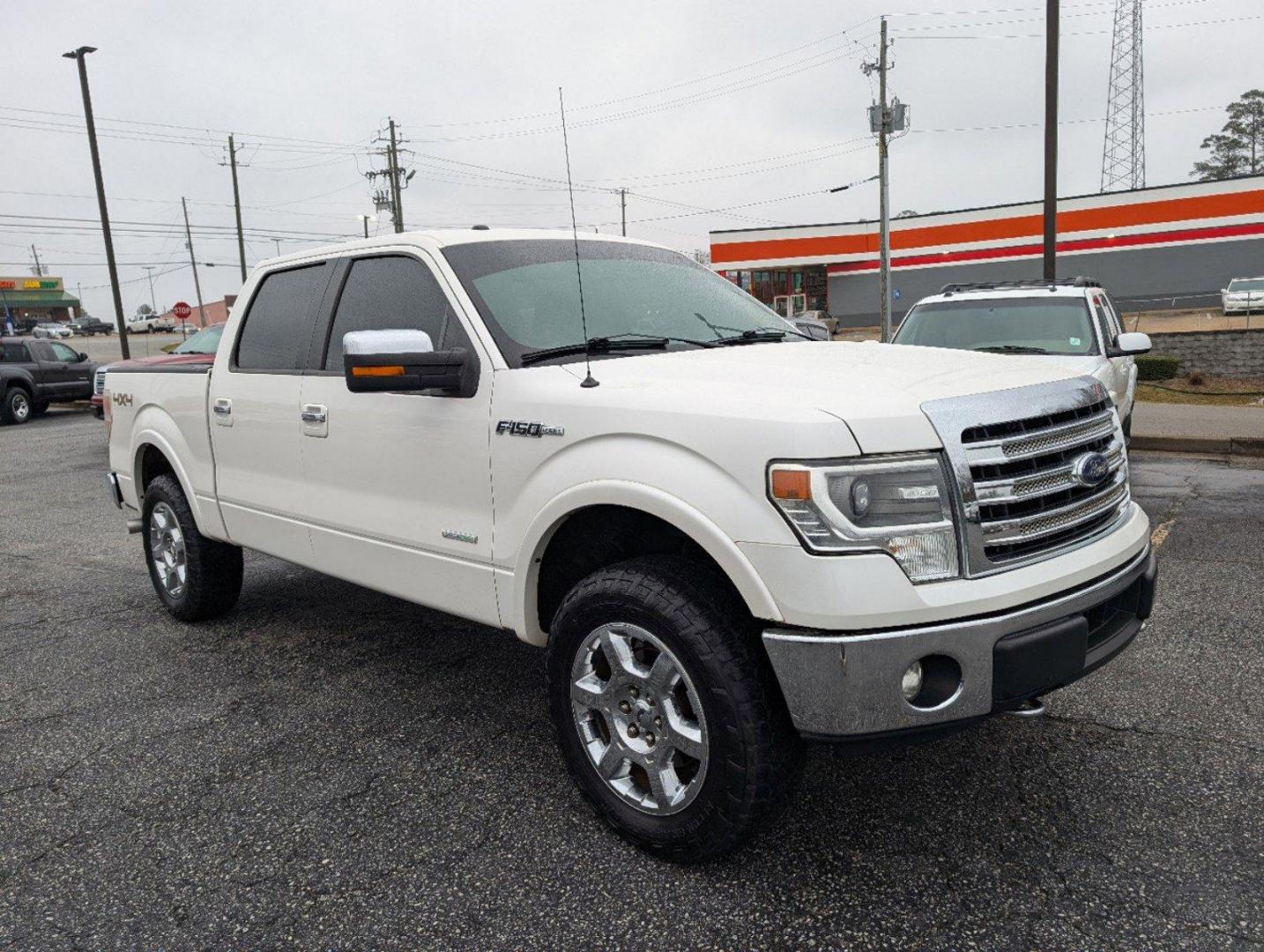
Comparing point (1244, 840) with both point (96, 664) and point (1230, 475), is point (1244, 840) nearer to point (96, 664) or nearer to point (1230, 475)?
point (96, 664)

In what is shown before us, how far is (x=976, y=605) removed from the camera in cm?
233

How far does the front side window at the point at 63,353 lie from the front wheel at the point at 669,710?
73.6 feet

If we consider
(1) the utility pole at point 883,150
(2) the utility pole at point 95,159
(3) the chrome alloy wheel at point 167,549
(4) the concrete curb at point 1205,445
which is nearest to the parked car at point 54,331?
(2) the utility pole at point 95,159

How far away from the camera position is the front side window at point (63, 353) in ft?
69.2

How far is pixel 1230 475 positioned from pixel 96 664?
9498 millimetres

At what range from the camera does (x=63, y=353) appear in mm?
21312

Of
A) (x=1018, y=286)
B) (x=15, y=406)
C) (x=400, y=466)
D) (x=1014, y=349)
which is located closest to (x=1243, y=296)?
(x=1018, y=286)

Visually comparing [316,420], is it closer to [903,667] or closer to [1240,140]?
[903,667]

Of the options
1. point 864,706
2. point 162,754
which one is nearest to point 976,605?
point 864,706

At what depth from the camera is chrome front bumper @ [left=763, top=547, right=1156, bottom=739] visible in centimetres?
229

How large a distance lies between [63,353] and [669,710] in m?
23.1

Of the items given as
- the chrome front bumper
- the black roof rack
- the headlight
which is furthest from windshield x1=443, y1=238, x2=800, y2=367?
the black roof rack

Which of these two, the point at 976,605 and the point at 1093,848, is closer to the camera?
the point at 976,605

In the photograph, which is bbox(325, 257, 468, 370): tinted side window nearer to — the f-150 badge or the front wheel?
the f-150 badge
